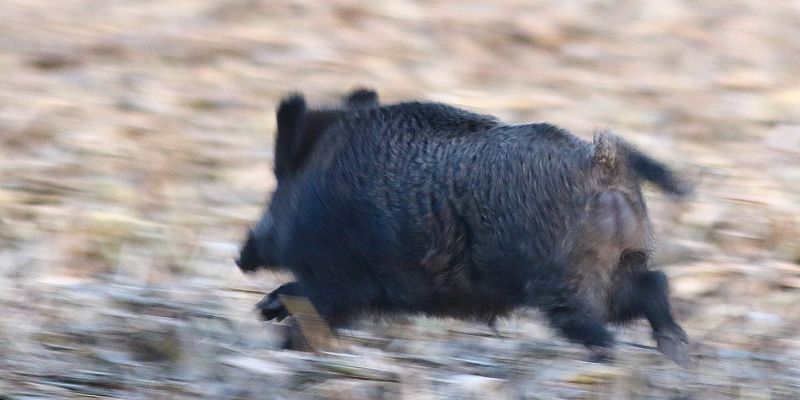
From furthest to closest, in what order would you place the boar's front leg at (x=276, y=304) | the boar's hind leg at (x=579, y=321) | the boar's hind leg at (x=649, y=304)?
the boar's front leg at (x=276, y=304) < the boar's hind leg at (x=649, y=304) < the boar's hind leg at (x=579, y=321)

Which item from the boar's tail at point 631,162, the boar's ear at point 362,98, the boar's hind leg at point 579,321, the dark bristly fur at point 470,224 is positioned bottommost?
the boar's hind leg at point 579,321

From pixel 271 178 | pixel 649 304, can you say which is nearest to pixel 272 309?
pixel 649 304

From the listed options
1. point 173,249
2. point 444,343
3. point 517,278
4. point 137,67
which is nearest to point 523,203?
point 517,278

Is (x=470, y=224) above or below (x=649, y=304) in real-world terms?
above

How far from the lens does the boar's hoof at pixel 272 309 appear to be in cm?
458

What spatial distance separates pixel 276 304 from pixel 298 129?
63 centimetres

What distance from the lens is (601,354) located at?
4.16 meters

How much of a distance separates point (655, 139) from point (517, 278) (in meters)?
3.36

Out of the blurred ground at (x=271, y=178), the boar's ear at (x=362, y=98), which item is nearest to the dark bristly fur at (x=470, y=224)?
the boar's ear at (x=362, y=98)

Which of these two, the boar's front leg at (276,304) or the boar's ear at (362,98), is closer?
the boar's front leg at (276,304)

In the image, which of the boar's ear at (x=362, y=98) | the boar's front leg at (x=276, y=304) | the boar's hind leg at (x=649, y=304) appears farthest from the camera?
the boar's ear at (x=362, y=98)

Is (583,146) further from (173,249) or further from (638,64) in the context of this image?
(638,64)

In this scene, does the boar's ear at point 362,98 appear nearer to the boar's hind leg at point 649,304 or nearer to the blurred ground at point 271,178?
the blurred ground at point 271,178

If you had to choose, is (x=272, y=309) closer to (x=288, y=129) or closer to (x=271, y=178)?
(x=288, y=129)
